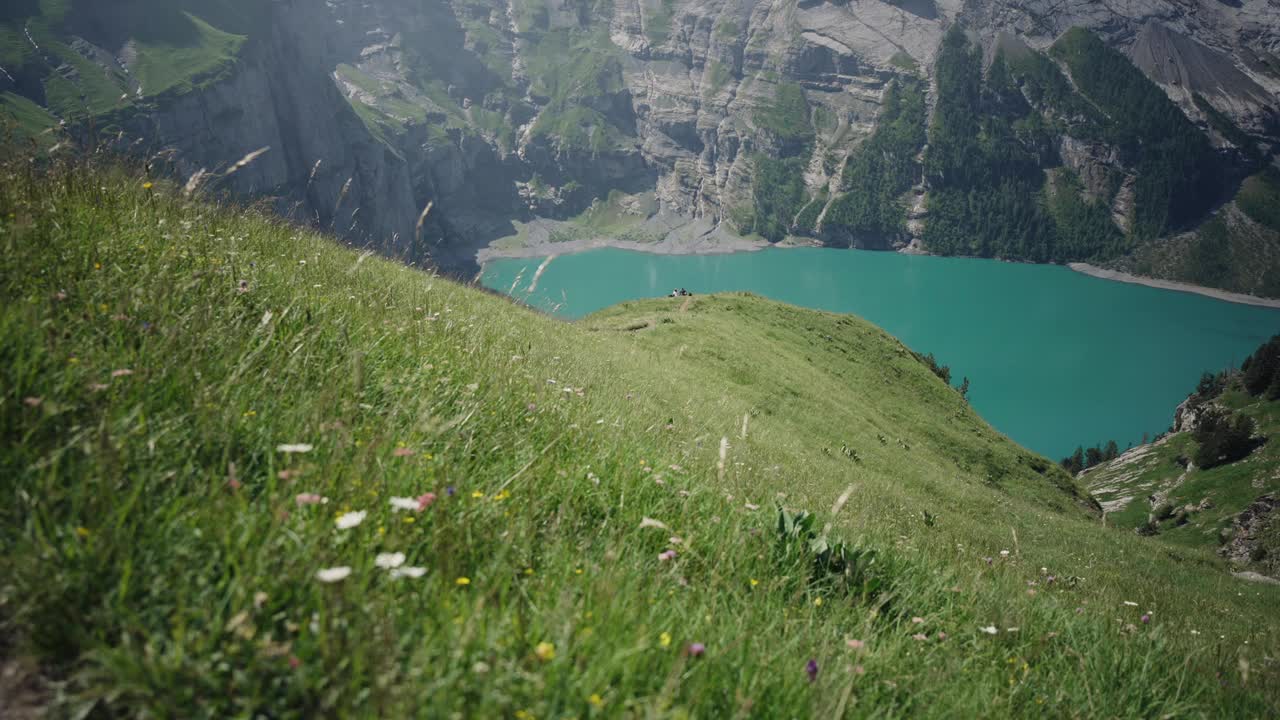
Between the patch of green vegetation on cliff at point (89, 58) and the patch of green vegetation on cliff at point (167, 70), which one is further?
the patch of green vegetation on cliff at point (167, 70)

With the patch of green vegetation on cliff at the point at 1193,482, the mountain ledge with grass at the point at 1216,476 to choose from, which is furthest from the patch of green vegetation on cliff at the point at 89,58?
the patch of green vegetation on cliff at the point at 1193,482

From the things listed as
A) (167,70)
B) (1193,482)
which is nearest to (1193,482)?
(1193,482)

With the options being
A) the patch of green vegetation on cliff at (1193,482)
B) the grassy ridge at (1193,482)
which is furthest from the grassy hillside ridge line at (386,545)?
the patch of green vegetation on cliff at (1193,482)

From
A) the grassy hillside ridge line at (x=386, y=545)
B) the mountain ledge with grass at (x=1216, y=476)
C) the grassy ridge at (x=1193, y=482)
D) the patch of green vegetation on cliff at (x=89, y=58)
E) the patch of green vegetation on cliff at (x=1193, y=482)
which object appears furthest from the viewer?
the patch of green vegetation on cliff at (x=89, y=58)

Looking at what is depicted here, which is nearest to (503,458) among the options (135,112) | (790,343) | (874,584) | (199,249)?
(874,584)

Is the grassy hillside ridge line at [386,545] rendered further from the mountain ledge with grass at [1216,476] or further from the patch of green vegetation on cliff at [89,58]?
the patch of green vegetation on cliff at [89,58]

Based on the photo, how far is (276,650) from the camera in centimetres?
165

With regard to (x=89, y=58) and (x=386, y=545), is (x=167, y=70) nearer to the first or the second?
(x=89, y=58)

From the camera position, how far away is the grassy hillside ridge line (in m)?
1.78

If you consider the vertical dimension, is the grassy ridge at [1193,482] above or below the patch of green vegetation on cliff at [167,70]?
below

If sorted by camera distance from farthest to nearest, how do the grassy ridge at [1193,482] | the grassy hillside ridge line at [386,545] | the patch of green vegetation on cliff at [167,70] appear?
1. the patch of green vegetation on cliff at [167,70]
2. the grassy ridge at [1193,482]
3. the grassy hillside ridge line at [386,545]

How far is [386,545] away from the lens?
2.30 m

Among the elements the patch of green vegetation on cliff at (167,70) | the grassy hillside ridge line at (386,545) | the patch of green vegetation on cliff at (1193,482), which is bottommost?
the patch of green vegetation on cliff at (1193,482)

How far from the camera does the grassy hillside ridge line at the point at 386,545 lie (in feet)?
5.84
